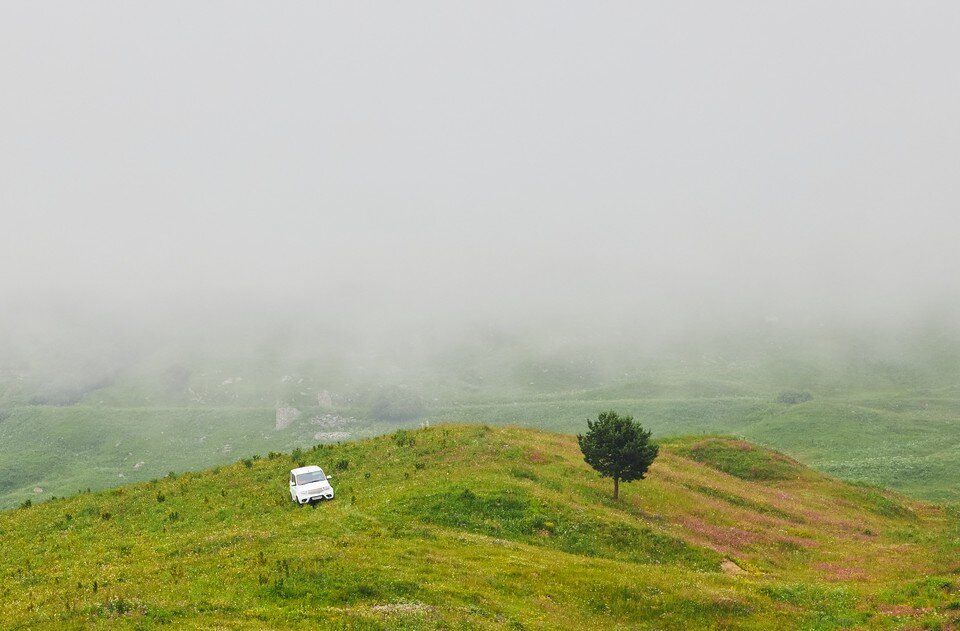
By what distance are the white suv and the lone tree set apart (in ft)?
62.5

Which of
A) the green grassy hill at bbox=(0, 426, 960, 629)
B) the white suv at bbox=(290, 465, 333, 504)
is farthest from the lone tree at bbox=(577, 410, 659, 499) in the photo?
the white suv at bbox=(290, 465, 333, 504)

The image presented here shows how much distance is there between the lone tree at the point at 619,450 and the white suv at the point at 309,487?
19.1 meters

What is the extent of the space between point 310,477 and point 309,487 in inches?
49.9

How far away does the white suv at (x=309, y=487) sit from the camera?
1545 inches

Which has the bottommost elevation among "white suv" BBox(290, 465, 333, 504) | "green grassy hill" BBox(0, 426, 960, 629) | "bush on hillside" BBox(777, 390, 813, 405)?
"bush on hillside" BBox(777, 390, 813, 405)

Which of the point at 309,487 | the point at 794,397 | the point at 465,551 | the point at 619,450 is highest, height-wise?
the point at 619,450

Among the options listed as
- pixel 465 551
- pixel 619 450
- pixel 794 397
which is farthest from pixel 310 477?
pixel 794 397

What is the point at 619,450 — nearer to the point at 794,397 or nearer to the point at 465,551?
the point at 465,551

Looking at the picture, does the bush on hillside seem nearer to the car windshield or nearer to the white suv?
the car windshield

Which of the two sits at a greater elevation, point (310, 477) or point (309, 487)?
point (310, 477)

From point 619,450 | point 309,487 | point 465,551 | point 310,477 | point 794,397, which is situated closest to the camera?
point 465,551

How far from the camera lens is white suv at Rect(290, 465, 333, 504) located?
3925 cm

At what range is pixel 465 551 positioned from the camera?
102 feet

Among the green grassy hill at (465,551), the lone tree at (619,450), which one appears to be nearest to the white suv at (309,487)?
the green grassy hill at (465,551)
